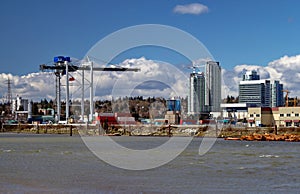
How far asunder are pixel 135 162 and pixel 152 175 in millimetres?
5578

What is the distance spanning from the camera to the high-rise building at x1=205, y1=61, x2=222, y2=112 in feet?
415

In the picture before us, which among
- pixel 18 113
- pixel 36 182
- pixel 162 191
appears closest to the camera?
pixel 162 191

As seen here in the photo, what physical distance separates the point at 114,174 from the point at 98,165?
399cm

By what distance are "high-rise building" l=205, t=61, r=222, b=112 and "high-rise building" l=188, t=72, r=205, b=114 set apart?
2046 millimetres

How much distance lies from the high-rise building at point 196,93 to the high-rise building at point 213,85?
205cm

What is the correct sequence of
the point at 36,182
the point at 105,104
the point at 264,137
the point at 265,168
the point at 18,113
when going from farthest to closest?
the point at 18,113 → the point at 105,104 → the point at 264,137 → the point at 265,168 → the point at 36,182

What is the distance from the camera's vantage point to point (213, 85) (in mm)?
127125

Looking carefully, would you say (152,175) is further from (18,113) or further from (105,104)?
(18,113)

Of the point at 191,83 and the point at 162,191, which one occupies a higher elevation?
the point at 191,83

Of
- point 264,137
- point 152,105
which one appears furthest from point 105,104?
point 264,137

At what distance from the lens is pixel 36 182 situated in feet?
55.5

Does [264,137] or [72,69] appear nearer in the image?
[264,137]

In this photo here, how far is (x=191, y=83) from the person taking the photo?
446ft

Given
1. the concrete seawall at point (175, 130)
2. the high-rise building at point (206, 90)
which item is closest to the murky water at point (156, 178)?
the concrete seawall at point (175, 130)
